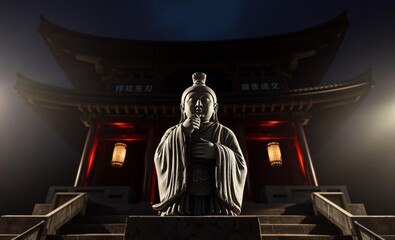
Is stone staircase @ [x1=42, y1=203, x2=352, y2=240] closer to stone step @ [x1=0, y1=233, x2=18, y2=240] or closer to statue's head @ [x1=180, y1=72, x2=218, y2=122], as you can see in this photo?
stone step @ [x1=0, y1=233, x2=18, y2=240]

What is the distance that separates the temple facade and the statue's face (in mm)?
8991

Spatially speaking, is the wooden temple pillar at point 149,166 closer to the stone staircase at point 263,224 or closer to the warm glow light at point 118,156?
the warm glow light at point 118,156

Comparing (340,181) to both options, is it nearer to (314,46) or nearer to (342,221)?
(314,46)

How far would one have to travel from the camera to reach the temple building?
13.9 m

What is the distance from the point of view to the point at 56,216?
6508mm

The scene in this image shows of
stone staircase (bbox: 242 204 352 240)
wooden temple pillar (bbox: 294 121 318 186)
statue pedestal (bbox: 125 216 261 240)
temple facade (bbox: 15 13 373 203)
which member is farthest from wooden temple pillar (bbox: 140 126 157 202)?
statue pedestal (bbox: 125 216 261 240)

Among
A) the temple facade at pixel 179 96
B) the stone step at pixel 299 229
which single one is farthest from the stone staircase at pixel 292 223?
the temple facade at pixel 179 96

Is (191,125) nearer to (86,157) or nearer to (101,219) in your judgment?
(101,219)

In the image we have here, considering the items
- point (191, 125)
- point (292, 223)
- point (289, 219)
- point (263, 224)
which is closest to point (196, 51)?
point (289, 219)

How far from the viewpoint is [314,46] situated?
16.9 meters

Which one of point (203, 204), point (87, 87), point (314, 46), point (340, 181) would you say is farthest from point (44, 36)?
point (340, 181)

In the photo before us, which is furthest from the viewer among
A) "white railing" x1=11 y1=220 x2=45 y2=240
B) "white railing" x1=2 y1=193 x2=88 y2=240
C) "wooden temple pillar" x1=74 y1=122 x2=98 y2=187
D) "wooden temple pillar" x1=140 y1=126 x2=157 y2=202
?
"wooden temple pillar" x1=74 y1=122 x2=98 y2=187

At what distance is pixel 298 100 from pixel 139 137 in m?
8.70

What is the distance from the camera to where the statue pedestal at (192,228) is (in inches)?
111
